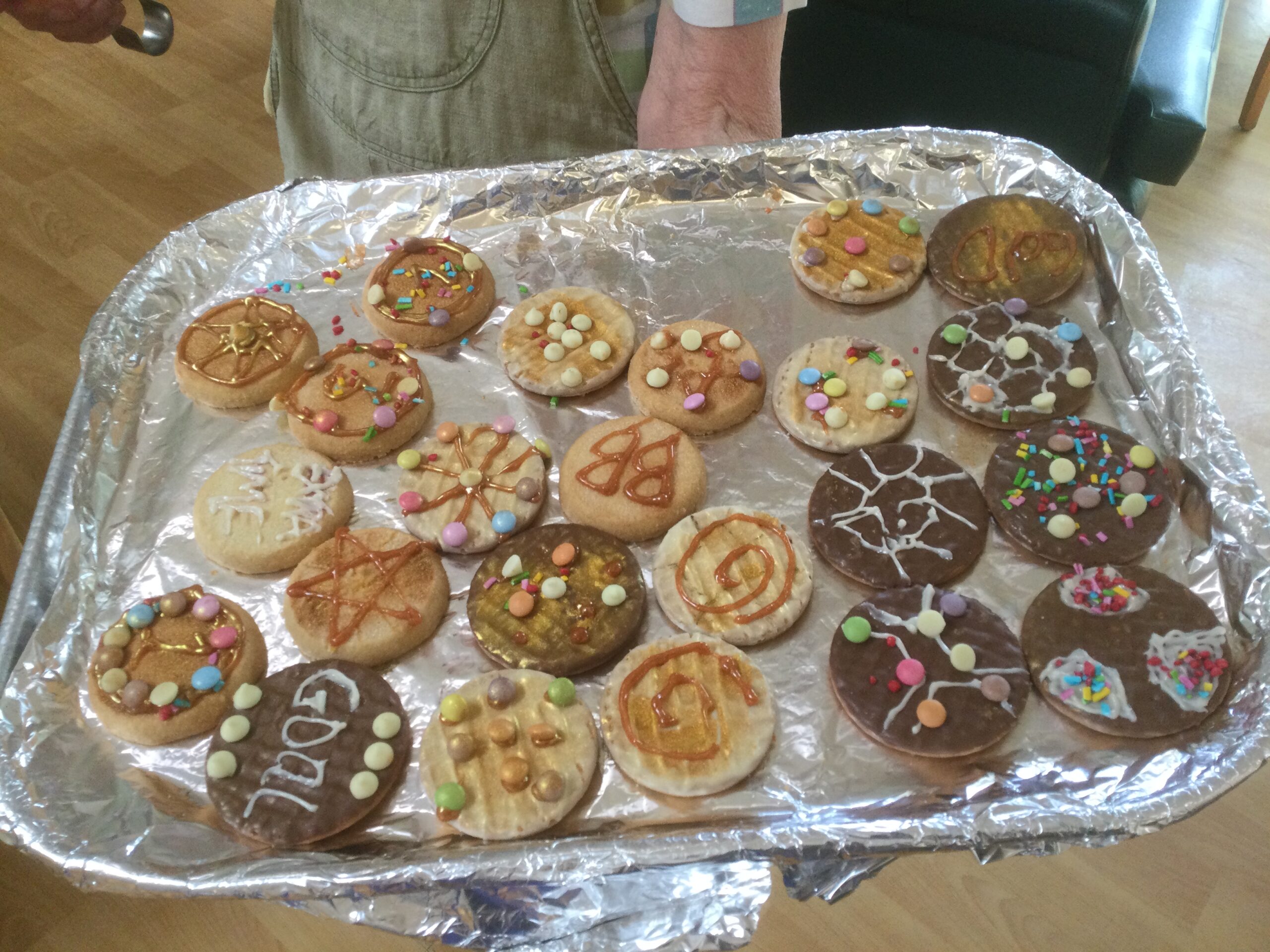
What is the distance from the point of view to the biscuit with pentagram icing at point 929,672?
5.33ft

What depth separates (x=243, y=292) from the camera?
2346 millimetres

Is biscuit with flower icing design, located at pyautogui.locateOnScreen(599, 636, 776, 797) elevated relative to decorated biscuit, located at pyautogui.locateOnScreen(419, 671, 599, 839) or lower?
elevated

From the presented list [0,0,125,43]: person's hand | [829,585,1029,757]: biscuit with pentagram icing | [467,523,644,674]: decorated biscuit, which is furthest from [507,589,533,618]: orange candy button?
[0,0,125,43]: person's hand

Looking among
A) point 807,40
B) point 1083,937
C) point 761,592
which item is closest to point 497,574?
point 761,592

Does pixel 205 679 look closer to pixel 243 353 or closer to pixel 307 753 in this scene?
pixel 307 753

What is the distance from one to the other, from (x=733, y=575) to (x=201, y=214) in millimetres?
3032

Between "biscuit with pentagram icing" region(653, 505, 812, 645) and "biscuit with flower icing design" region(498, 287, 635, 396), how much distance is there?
433mm

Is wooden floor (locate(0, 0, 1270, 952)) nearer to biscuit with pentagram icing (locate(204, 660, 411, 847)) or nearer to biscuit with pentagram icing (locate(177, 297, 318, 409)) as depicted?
biscuit with pentagram icing (locate(204, 660, 411, 847))

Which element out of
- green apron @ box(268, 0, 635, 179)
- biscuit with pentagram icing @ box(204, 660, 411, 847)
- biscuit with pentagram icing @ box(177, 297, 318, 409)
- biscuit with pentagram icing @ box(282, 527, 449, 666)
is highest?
green apron @ box(268, 0, 635, 179)

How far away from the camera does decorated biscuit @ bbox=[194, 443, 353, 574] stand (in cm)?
189

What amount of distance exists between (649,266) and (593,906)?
1449 millimetres

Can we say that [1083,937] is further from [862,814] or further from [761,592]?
[761,592]

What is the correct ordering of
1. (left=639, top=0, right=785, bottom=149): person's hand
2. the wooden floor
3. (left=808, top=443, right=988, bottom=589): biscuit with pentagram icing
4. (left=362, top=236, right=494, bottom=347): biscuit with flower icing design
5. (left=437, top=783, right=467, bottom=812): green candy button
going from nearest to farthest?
(left=437, top=783, right=467, bottom=812): green candy button → (left=808, top=443, right=988, bottom=589): biscuit with pentagram icing → (left=639, top=0, right=785, bottom=149): person's hand → (left=362, top=236, right=494, bottom=347): biscuit with flower icing design → the wooden floor

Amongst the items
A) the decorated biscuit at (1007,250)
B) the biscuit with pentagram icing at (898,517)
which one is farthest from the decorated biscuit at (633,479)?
the decorated biscuit at (1007,250)
